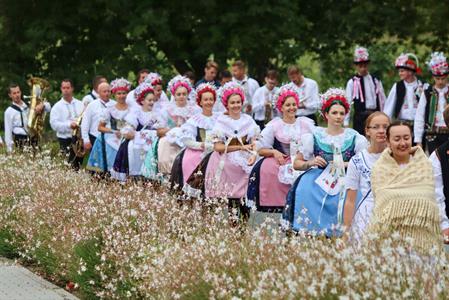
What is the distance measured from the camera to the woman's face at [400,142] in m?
7.66

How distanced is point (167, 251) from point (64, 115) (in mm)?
10015

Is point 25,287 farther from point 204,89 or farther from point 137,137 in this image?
point 137,137

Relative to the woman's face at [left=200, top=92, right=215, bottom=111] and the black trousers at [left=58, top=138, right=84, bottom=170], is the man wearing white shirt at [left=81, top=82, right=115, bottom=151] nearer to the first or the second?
the black trousers at [left=58, top=138, right=84, bottom=170]

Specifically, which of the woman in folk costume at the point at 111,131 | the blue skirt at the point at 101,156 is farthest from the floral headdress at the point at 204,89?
the blue skirt at the point at 101,156

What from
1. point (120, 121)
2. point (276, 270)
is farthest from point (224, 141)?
point (276, 270)

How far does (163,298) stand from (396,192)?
1.57 metres

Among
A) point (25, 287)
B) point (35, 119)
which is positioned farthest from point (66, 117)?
point (25, 287)

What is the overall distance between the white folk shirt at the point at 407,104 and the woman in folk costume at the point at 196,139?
4829 millimetres

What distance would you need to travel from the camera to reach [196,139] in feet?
42.6

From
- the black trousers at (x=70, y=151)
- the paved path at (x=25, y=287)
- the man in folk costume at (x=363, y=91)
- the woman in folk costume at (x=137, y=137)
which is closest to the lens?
the paved path at (x=25, y=287)

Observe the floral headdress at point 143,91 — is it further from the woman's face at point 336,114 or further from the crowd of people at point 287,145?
the woman's face at point 336,114

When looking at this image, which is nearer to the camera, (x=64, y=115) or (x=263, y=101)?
(x=64, y=115)

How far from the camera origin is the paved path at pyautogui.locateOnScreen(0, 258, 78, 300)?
29.6 ft

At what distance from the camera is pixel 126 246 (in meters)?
8.59
